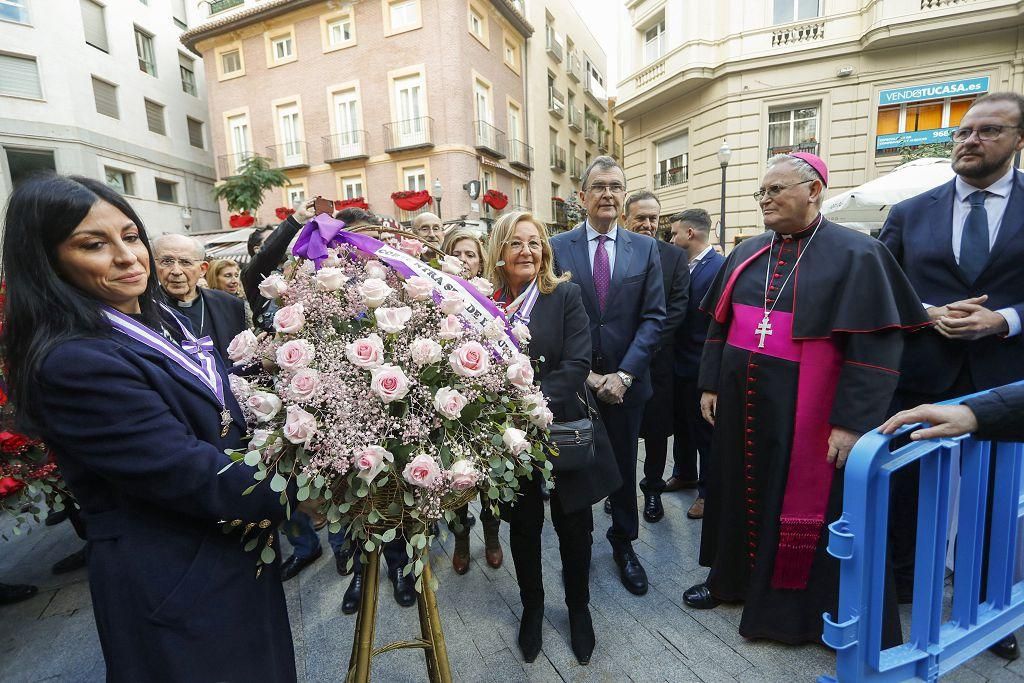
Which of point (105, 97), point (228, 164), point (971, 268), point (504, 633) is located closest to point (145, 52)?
point (105, 97)

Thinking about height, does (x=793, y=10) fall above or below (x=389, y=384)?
above

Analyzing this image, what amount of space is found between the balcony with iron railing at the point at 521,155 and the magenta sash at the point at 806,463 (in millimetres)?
20273

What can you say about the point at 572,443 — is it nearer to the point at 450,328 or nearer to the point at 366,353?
the point at 450,328

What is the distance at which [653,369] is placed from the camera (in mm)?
3963

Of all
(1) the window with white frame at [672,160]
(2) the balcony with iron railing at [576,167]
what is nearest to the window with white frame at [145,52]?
(2) the balcony with iron railing at [576,167]

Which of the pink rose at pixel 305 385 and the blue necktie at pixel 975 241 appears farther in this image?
the blue necktie at pixel 975 241

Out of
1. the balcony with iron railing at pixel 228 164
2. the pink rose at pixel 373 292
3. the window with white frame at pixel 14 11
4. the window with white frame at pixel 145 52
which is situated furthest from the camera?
the balcony with iron railing at pixel 228 164

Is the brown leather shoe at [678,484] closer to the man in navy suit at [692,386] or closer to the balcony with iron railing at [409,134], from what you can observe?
the man in navy suit at [692,386]

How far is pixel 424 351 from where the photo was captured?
4.39 feet

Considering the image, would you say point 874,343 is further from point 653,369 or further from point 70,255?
point 70,255

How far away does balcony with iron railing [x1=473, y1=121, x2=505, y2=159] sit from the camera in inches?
745

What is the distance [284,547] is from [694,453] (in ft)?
11.0

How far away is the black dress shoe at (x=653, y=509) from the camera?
3.77 m

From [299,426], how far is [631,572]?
8.04ft
